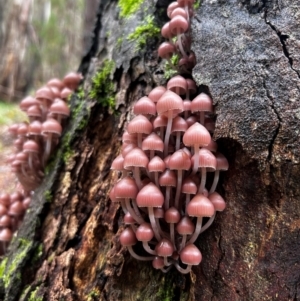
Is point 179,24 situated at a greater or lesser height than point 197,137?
greater

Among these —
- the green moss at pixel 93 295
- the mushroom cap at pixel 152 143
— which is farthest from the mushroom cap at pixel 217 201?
the green moss at pixel 93 295

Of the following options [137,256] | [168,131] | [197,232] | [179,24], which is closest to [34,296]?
[137,256]

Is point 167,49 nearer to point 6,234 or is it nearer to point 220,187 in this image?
point 220,187

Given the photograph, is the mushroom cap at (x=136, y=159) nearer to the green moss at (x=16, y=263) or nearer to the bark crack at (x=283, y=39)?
the bark crack at (x=283, y=39)

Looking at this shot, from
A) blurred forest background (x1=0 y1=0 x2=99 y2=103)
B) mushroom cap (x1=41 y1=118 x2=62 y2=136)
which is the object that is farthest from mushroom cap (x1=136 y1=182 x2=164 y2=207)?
blurred forest background (x1=0 y1=0 x2=99 y2=103)

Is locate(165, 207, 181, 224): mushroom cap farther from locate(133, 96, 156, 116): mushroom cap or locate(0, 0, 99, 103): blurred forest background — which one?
locate(0, 0, 99, 103): blurred forest background

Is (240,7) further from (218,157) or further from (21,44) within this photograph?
(21,44)
